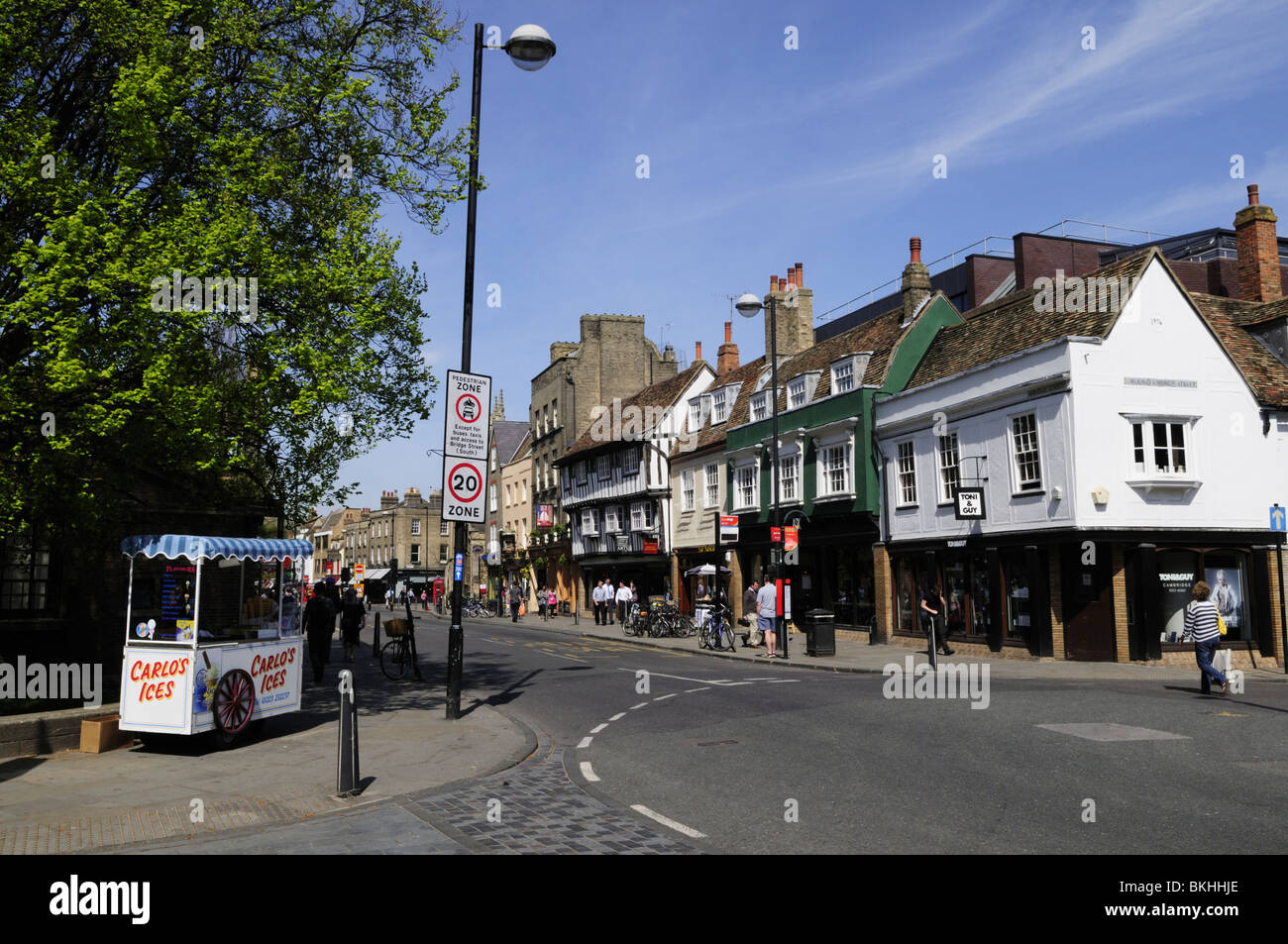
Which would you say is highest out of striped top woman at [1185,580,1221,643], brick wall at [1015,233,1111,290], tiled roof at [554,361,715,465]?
brick wall at [1015,233,1111,290]

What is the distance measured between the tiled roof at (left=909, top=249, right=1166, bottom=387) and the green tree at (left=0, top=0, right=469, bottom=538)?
1647cm

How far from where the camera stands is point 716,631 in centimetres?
2680

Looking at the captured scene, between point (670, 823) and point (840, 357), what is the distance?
2672 centimetres

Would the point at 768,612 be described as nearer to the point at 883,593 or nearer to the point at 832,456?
the point at 883,593

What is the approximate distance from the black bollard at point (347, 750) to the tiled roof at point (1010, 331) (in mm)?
19384

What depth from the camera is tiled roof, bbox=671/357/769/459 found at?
40594 millimetres

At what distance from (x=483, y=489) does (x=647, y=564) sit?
109ft

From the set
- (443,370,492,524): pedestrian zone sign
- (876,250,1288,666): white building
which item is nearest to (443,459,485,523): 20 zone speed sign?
(443,370,492,524): pedestrian zone sign

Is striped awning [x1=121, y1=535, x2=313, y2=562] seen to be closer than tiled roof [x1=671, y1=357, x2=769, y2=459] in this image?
Yes

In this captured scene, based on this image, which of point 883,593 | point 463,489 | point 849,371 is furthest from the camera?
point 849,371

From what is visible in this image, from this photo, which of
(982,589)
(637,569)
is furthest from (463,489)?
(637,569)

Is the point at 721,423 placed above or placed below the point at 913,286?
below

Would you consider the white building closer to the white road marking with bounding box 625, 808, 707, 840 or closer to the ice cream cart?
the white road marking with bounding box 625, 808, 707, 840

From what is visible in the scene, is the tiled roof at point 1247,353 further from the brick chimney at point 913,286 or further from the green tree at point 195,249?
the green tree at point 195,249
